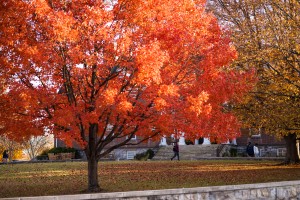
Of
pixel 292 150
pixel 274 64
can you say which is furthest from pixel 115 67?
pixel 292 150

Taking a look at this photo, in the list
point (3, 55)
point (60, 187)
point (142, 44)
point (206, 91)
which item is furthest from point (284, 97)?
point (3, 55)

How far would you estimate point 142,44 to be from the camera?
14016 millimetres

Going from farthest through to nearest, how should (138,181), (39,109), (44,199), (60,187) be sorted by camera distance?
1. (138,181)
2. (60,187)
3. (39,109)
4. (44,199)

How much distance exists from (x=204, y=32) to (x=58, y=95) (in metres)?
5.44

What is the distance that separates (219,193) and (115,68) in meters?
5.66

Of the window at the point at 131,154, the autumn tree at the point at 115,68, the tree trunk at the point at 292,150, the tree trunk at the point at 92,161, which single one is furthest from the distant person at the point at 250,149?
the tree trunk at the point at 92,161

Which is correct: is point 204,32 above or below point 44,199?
above

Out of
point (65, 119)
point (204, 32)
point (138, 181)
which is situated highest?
point (204, 32)

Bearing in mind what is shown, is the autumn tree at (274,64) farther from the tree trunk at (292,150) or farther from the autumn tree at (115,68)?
the autumn tree at (115,68)

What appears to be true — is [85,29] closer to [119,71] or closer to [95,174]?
[119,71]

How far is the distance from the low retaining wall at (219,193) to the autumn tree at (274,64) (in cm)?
758

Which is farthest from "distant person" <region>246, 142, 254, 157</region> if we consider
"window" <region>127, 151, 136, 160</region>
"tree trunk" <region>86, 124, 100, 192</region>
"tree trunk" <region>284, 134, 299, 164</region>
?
"tree trunk" <region>86, 124, 100, 192</region>

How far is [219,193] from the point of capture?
460 inches

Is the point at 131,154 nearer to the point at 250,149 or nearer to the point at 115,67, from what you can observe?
the point at 250,149
